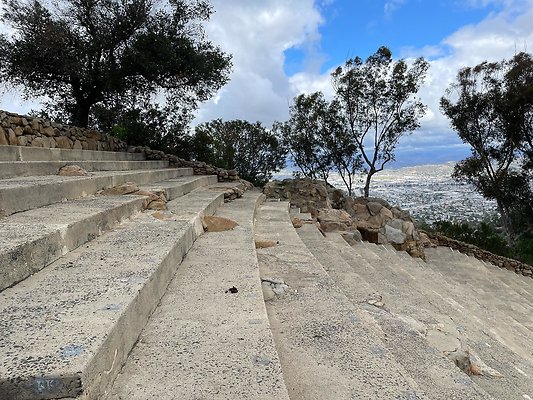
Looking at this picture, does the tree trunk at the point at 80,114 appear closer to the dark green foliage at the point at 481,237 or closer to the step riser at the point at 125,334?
the step riser at the point at 125,334

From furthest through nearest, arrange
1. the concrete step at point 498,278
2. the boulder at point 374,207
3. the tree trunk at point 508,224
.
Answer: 1. the tree trunk at point 508,224
2. the boulder at point 374,207
3. the concrete step at point 498,278

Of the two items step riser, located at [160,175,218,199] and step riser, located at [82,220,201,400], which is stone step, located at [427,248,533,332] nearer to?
step riser, located at [160,175,218,199]

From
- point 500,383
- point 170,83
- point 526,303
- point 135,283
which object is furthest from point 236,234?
point 170,83

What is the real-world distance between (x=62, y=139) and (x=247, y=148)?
11006mm

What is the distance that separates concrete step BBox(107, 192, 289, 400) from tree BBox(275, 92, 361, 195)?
598 inches

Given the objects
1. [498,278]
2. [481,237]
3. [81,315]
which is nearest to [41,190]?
[81,315]

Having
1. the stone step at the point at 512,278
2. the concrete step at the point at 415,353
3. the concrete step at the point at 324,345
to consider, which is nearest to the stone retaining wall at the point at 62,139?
the concrete step at the point at 324,345

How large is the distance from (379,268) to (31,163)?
12.3 feet

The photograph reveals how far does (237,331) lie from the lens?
164 centimetres

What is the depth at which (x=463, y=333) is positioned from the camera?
3113 mm

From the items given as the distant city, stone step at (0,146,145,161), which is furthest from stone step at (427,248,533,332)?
the distant city

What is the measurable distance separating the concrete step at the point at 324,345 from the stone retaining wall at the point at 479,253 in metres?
8.65

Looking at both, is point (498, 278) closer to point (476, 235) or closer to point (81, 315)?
point (476, 235)

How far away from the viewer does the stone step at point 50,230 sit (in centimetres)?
167
